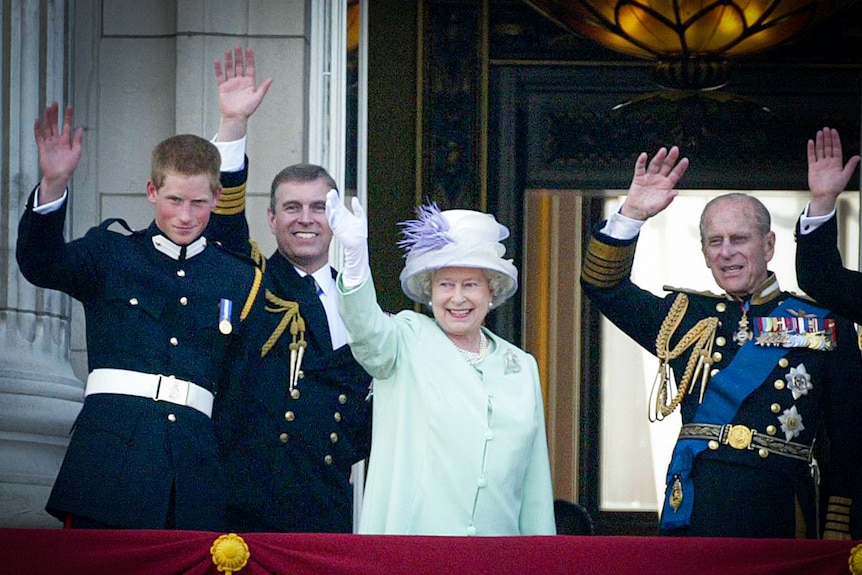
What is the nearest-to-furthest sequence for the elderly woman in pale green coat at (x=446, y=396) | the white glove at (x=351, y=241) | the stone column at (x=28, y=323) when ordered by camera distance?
the white glove at (x=351, y=241) < the elderly woman in pale green coat at (x=446, y=396) < the stone column at (x=28, y=323)

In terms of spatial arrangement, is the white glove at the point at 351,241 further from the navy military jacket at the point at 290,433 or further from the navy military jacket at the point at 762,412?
the navy military jacket at the point at 762,412

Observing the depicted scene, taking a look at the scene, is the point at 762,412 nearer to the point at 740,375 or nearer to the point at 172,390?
the point at 740,375

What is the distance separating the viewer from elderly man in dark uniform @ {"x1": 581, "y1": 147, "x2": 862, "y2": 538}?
6.36 m

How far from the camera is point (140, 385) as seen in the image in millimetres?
6129

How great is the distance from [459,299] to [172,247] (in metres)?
0.88

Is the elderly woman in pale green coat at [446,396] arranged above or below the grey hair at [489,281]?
below

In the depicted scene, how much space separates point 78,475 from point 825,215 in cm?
234

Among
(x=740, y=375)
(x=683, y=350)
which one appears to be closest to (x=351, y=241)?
(x=683, y=350)

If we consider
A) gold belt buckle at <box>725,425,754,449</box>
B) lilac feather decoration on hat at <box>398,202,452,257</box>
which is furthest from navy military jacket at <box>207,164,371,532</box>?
gold belt buckle at <box>725,425,754,449</box>

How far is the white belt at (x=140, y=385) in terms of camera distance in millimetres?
6121

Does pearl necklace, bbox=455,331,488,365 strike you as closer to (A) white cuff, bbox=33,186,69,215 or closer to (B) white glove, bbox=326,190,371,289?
(B) white glove, bbox=326,190,371,289

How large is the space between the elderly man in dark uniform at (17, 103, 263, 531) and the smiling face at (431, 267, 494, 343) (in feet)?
2.08

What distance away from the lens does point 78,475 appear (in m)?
6.05

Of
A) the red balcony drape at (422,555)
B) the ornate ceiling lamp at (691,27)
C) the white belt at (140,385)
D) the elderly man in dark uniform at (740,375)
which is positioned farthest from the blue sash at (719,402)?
the ornate ceiling lamp at (691,27)
